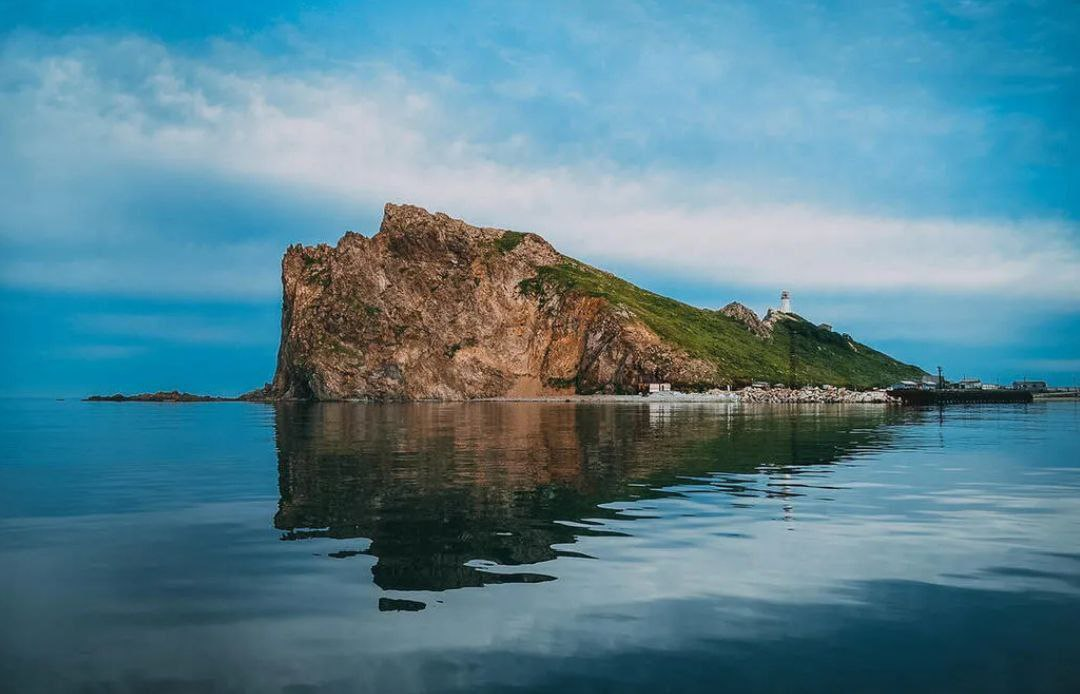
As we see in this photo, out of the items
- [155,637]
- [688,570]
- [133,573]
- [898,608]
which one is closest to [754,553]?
[688,570]

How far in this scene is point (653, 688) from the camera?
11.1 m

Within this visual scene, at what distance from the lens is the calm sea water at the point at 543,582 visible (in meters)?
12.0

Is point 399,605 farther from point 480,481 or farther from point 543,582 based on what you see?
point 480,481

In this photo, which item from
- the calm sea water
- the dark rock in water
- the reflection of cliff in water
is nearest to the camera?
the calm sea water

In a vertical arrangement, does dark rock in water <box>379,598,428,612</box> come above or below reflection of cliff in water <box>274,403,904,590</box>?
above

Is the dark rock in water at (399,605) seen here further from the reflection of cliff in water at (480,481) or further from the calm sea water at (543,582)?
the reflection of cliff in water at (480,481)

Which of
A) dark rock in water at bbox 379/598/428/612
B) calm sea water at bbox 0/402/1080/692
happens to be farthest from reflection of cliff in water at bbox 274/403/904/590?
dark rock in water at bbox 379/598/428/612

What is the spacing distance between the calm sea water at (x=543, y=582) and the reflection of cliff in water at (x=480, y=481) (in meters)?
0.20

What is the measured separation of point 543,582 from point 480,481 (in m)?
18.7

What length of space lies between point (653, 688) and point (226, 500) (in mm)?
25510

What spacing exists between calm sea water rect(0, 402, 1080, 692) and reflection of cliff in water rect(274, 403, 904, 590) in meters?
0.20

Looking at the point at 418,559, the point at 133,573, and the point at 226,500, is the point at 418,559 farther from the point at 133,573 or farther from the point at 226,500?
the point at 226,500

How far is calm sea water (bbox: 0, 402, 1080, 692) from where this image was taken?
11977 millimetres

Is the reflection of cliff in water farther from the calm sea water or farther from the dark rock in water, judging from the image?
the dark rock in water
